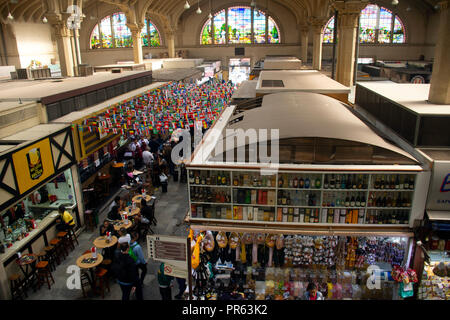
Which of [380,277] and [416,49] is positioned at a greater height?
[416,49]

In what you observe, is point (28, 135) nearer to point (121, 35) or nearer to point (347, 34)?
point (347, 34)

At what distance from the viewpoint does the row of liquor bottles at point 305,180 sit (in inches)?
224

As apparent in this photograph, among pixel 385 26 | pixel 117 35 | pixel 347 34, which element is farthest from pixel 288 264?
pixel 117 35

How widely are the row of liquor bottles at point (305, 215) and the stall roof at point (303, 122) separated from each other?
981mm

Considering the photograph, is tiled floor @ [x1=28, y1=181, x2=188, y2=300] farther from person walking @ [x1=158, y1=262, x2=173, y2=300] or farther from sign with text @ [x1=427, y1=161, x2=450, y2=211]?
sign with text @ [x1=427, y1=161, x2=450, y2=211]

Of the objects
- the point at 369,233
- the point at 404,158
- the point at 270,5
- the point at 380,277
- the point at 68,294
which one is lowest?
the point at 68,294

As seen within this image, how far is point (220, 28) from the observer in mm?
33594

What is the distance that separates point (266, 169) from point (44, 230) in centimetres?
538

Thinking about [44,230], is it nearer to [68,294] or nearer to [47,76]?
[68,294]

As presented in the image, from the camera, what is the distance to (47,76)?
1592cm

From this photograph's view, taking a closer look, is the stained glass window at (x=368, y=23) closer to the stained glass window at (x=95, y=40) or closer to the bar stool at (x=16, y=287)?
the stained glass window at (x=95, y=40)

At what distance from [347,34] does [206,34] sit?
23.4 metres
